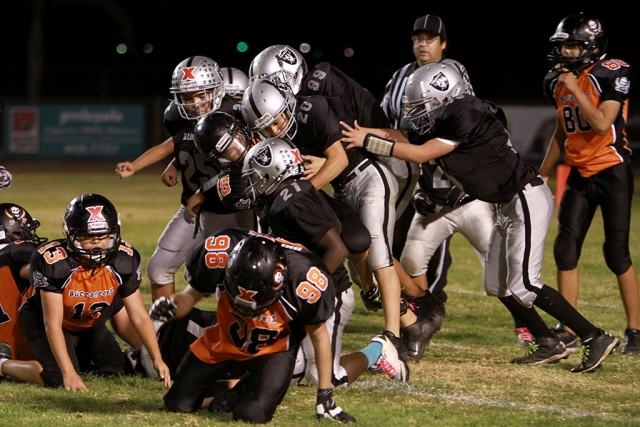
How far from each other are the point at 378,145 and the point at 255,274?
1.60 meters

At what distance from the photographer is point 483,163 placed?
5.12m

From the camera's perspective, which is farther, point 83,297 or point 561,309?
point 561,309

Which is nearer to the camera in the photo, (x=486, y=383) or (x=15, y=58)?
(x=486, y=383)

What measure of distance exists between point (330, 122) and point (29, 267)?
1721 mm

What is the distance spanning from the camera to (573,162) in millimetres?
5730

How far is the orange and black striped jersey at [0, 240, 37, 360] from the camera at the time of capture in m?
4.86

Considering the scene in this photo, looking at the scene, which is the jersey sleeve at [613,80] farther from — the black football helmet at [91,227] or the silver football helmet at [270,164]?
the black football helmet at [91,227]

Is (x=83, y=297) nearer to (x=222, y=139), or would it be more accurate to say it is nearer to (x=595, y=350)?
(x=222, y=139)

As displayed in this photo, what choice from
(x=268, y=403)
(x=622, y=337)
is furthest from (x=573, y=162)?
(x=268, y=403)

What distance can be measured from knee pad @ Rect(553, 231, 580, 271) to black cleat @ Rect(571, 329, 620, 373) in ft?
A: 2.54

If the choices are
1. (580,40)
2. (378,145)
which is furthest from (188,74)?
(580,40)

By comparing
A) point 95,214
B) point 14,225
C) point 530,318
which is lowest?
point 530,318

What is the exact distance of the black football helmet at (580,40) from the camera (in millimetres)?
5449

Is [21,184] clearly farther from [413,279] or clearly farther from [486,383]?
[486,383]
